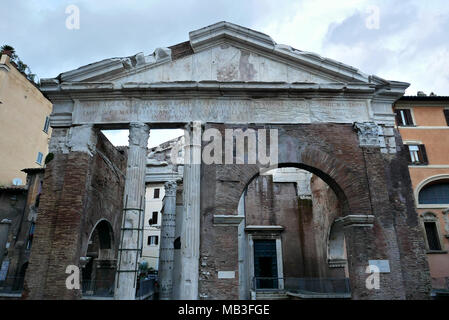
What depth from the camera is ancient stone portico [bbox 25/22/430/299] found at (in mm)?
8211

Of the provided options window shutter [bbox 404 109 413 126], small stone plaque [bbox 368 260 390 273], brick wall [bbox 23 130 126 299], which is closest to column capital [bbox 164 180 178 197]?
brick wall [bbox 23 130 126 299]

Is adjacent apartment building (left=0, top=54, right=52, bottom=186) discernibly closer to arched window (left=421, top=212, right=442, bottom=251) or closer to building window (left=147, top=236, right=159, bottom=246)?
building window (left=147, top=236, right=159, bottom=246)

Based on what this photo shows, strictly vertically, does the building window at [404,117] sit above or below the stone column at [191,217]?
above

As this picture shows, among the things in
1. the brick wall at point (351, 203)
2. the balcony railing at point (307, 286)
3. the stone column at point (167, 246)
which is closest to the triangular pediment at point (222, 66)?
the brick wall at point (351, 203)

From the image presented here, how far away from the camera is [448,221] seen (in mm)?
14539

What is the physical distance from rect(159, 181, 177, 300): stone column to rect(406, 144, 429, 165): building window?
1072 cm

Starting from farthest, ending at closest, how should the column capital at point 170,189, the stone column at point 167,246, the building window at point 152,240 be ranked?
the building window at point 152,240 → the column capital at point 170,189 → the stone column at point 167,246

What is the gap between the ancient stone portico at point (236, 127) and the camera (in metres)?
8.21

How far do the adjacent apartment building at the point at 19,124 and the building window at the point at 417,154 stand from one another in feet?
67.7

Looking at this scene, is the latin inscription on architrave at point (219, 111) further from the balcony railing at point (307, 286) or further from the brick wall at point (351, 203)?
the balcony railing at point (307, 286)

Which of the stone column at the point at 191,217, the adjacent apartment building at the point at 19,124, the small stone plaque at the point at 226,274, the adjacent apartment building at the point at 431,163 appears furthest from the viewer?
the adjacent apartment building at the point at 19,124

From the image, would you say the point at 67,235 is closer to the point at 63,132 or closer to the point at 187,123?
the point at 63,132

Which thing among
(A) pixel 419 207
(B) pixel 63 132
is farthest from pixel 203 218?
(A) pixel 419 207
